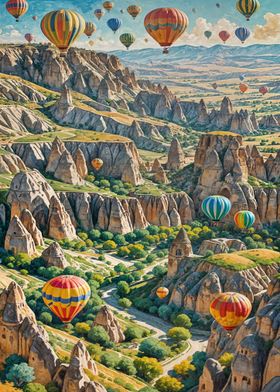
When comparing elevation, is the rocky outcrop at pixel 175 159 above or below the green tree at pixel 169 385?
below

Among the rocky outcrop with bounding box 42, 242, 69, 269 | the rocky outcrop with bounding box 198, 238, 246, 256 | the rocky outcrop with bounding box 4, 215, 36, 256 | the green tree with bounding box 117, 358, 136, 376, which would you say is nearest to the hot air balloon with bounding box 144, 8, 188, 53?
the rocky outcrop with bounding box 198, 238, 246, 256

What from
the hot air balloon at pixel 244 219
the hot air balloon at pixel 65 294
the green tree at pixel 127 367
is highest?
the hot air balloon at pixel 65 294

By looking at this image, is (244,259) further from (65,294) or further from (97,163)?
(97,163)

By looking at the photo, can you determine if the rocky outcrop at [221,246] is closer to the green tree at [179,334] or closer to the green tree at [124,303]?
the green tree at [124,303]

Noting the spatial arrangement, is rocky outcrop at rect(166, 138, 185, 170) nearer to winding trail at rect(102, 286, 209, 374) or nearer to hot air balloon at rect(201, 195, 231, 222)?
hot air balloon at rect(201, 195, 231, 222)

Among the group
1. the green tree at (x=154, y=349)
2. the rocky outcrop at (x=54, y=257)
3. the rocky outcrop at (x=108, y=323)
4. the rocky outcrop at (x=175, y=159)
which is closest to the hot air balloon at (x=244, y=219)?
the rocky outcrop at (x=54, y=257)
